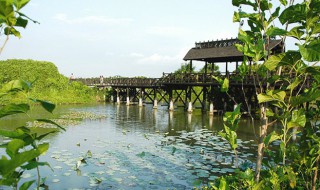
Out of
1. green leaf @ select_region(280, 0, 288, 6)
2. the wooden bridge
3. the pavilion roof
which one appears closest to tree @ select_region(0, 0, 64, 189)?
green leaf @ select_region(280, 0, 288, 6)

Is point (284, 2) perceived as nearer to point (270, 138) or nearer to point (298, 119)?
point (298, 119)

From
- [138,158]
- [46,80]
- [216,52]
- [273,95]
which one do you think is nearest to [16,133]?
[273,95]

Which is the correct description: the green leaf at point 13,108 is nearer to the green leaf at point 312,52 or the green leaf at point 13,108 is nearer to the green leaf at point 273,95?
the green leaf at point 312,52

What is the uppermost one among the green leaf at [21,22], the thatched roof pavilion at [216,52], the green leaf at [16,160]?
the thatched roof pavilion at [216,52]

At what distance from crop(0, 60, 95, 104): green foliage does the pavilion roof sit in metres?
16.1

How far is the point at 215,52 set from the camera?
83.4 feet

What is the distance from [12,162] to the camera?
50.8 inches

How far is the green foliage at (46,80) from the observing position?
3678 centimetres

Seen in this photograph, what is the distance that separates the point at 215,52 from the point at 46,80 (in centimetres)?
2244

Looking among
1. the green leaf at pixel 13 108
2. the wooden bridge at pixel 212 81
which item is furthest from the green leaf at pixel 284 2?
the wooden bridge at pixel 212 81

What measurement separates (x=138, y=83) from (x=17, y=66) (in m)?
16.2

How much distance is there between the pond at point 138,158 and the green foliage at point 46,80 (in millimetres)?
19605

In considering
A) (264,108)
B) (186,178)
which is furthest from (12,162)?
(186,178)

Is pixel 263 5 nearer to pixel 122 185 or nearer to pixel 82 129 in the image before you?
pixel 122 185
